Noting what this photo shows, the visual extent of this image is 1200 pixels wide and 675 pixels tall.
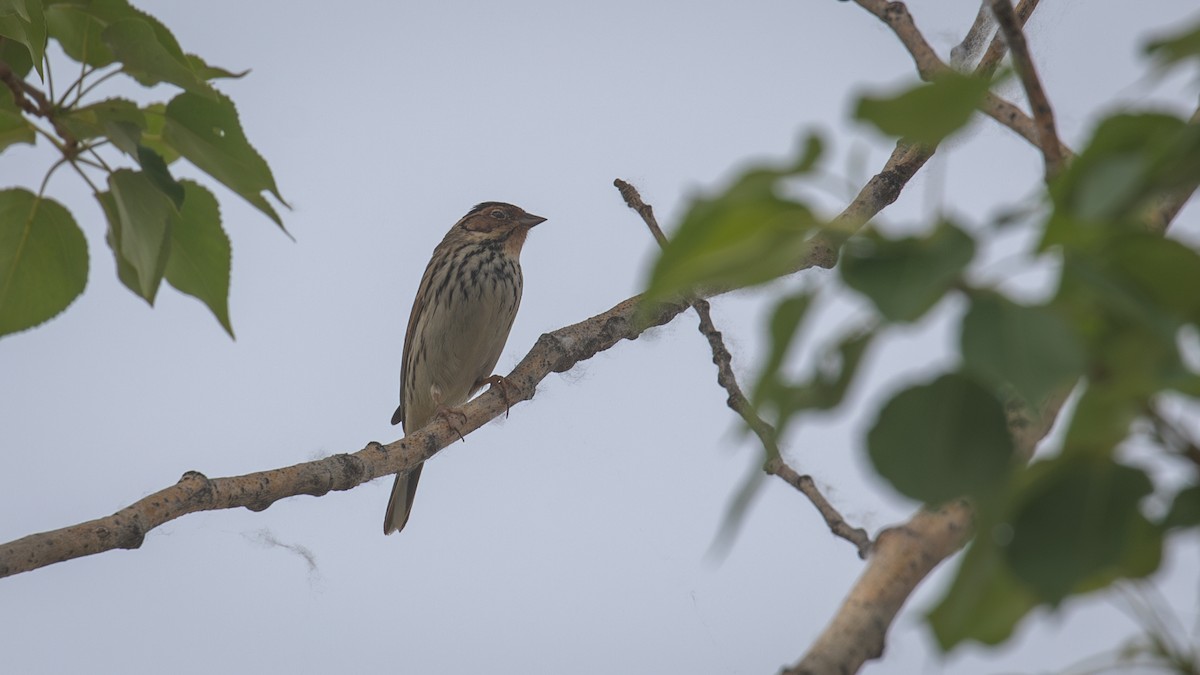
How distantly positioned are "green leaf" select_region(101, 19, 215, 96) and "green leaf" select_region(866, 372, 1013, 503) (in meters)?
1.65

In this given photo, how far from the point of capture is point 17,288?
2219 mm

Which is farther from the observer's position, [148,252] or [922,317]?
[148,252]

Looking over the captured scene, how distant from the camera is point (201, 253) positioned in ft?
7.40

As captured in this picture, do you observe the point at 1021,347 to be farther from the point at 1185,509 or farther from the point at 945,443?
the point at 1185,509

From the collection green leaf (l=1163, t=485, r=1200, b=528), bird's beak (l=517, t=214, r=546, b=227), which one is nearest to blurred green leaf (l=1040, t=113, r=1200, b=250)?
green leaf (l=1163, t=485, r=1200, b=528)

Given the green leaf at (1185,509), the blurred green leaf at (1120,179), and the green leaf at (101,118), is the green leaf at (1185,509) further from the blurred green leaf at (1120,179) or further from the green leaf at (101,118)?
the green leaf at (101,118)

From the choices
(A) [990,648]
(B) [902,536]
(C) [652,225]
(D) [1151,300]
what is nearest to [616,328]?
(C) [652,225]

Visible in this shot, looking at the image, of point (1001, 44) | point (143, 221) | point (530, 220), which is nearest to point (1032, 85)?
point (143, 221)

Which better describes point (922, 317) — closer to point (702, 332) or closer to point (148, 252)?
point (148, 252)

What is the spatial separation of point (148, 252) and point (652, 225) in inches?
86.2

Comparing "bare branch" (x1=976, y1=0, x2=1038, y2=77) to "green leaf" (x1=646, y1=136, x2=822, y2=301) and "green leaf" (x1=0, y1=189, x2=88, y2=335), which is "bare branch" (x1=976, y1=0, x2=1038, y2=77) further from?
"green leaf" (x1=646, y1=136, x2=822, y2=301)

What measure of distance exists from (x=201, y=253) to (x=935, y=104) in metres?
1.73

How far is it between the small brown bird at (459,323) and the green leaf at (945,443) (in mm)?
A: 5204

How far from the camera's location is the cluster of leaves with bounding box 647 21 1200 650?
0.78 metres
